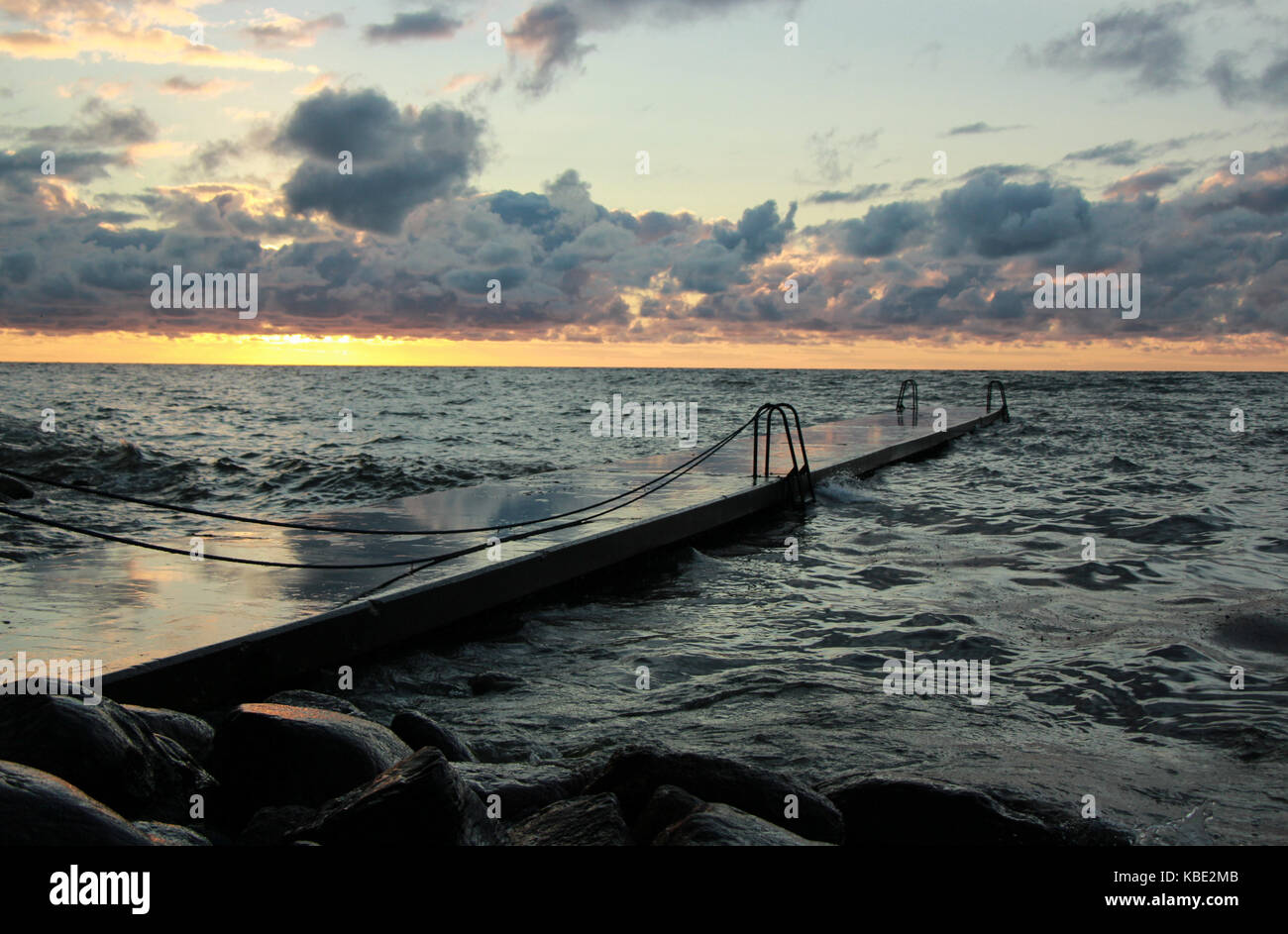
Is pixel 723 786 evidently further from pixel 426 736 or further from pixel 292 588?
pixel 292 588

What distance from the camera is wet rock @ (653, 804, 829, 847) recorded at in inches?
120

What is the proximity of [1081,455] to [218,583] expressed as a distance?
793 inches

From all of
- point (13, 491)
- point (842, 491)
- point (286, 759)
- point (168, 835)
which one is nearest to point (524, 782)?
point (286, 759)

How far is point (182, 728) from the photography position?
421 centimetres

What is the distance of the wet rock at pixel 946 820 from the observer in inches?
147

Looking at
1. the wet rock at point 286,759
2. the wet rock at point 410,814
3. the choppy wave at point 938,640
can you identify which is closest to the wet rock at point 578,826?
the wet rock at point 410,814

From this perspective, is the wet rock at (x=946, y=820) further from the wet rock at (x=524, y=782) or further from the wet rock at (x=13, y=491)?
the wet rock at (x=13, y=491)

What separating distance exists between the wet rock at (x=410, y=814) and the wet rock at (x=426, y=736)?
1.13 meters

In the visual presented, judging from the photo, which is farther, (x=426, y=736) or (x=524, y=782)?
(x=426, y=736)

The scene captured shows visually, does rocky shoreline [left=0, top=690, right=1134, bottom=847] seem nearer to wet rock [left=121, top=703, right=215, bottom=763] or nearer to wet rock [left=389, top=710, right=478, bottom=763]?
wet rock [left=121, top=703, right=215, bottom=763]

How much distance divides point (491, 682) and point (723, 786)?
257cm

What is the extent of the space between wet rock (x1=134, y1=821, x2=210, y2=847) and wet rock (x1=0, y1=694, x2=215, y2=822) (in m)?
0.44
